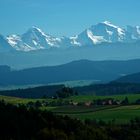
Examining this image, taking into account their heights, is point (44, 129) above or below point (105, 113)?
below

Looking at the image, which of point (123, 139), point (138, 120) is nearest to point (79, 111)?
point (138, 120)

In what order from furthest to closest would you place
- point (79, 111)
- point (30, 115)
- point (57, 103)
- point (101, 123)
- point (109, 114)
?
point (57, 103) < point (79, 111) < point (109, 114) < point (101, 123) < point (30, 115)

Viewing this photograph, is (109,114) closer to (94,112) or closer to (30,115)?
(94,112)

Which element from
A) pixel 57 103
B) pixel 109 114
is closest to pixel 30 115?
pixel 109 114

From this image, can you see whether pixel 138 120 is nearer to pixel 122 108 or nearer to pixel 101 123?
pixel 101 123

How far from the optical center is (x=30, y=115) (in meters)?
63.3

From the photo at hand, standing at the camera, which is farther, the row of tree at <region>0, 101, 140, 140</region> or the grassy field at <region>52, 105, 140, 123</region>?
the grassy field at <region>52, 105, 140, 123</region>

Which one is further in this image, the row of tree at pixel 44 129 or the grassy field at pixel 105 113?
the grassy field at pixel 105 113

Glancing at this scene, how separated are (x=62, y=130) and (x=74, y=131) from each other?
1896 millimetres

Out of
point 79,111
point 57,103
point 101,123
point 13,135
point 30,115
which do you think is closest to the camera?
point 13,135

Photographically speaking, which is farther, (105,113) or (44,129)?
(105,113)

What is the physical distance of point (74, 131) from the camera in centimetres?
6019

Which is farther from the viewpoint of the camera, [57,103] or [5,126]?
[57,103]

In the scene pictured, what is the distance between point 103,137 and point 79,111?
44384 millimetres
